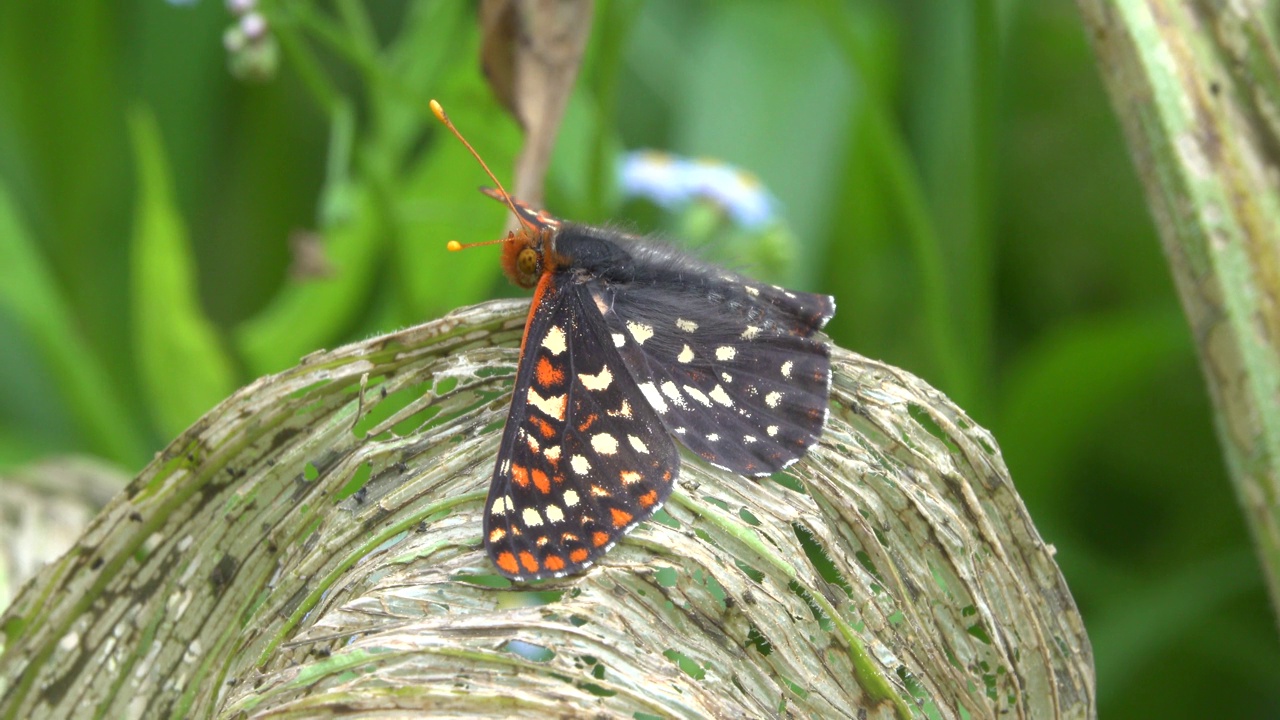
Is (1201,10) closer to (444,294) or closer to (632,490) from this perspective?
(632,490)

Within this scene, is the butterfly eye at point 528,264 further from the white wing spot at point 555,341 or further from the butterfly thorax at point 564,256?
the white wing spot at point 555,341

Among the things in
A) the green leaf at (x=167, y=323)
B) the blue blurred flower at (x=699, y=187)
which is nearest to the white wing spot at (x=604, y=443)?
the blue blurred flower at (x=699, y=187)

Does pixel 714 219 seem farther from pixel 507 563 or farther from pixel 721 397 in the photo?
pixel 507 563

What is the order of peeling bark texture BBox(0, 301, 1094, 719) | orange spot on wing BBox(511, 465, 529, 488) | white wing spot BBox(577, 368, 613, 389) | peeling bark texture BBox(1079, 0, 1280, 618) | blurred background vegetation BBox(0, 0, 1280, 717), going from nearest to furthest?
peeling bark texture BBox(0, 301, 1094, 719)
orange spot on wing BBox(511, 465, 529, 488)
white wing spot BBox(577, 368, 613, 389)
peeling bark texture BBox(1079, 0, 1280, 618)
blurred background vegetation BBox(0, 0, 1280, 717)

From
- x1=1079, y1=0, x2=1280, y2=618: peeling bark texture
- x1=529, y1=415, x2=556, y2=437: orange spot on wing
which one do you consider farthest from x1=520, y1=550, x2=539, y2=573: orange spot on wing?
x1=1079, y1=0, x2=1280, y2=618: peeling bark texture

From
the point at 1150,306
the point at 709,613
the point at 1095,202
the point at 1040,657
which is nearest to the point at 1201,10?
the point at 1040,657

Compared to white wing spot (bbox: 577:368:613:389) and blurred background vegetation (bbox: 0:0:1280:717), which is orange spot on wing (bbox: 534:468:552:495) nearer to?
white wing spot (bbox: 577:368:613:389)

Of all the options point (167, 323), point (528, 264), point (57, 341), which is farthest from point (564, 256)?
point (57, 341)
